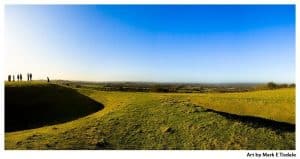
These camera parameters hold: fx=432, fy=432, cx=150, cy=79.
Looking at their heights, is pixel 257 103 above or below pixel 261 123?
above

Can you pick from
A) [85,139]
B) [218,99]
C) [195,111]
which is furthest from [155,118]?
[218,99]

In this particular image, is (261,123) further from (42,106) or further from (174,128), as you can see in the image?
(42,106)

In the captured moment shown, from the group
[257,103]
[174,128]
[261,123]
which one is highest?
[257,103]

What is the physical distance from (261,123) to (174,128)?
13.6ft

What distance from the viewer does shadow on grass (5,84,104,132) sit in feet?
74.9

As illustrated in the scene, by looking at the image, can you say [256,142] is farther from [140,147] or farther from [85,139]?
[85,139]

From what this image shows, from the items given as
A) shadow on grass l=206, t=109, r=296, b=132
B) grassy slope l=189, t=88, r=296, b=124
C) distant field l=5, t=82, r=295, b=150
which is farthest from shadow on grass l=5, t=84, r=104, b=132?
shadow on grass l=206, t=109, r=296, b=132

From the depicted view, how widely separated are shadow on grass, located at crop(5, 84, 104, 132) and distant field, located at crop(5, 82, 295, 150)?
66.6 inches

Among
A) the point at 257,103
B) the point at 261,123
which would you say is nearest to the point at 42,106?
the point at 257,103

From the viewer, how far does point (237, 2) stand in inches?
746

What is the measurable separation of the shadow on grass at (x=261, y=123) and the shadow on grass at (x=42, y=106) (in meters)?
7.91

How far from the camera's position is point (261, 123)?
2039cm

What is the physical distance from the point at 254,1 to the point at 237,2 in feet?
2.57

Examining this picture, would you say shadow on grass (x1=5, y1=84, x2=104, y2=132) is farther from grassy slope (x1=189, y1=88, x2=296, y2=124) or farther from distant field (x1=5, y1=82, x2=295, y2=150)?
grassy slope (x1=189, y1=88, x2=296, y2=124)
